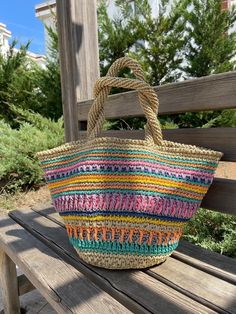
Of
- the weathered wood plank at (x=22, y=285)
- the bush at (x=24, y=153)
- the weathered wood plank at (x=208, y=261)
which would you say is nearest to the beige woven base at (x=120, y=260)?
Result: the weathered wood plank at (x=208, y=261)

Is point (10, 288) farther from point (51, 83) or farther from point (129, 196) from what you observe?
point (51, 83)

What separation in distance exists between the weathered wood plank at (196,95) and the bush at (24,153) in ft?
9.07

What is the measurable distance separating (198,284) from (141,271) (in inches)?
7.7

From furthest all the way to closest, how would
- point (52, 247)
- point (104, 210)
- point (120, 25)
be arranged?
1. point (120, 25)
2. point (52, 247)
3. point (104, 210)

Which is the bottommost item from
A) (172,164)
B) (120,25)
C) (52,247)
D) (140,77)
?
(52,247)

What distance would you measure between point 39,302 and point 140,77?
1447 mm

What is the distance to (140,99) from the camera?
3.83ft

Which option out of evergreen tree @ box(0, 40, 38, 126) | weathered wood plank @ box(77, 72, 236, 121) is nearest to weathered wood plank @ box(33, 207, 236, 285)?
weathered wood plank @ box(77, 72, 236, 121)

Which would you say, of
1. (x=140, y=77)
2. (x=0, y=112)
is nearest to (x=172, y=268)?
(x=140, y=77)

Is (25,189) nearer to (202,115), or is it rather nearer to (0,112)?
(0,112)

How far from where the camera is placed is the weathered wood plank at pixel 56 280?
0.88m

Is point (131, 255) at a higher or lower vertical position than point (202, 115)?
lower

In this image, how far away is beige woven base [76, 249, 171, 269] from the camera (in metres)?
1.05

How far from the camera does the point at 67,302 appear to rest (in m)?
0.90
